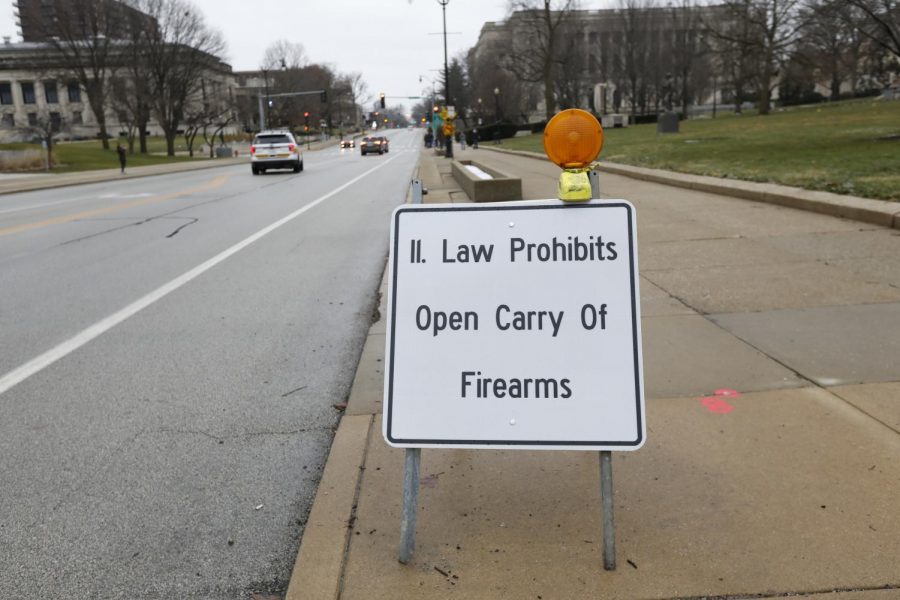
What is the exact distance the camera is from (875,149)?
58.3 feet

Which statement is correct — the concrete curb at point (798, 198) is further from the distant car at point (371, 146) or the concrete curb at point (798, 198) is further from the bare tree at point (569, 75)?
the bare tree at point (569, 75)

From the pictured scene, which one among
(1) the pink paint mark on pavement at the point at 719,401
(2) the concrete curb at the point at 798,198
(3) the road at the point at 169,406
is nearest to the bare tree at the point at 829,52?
(2) the concrete curb at the point at 798,198

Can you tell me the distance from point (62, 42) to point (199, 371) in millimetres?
66320

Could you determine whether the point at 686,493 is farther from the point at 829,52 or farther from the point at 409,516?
the point at 829,52

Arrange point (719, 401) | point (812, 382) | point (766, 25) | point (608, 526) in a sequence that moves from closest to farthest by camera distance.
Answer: point (608, 526) < point (719, 401) < point (812, 382) < point (766, 25)

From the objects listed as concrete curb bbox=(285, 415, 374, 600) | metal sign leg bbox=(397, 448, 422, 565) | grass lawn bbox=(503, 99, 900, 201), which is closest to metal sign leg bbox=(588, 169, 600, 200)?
metal sign leg bbox=(397, 448, 422, 565)

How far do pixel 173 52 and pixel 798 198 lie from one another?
5879cm

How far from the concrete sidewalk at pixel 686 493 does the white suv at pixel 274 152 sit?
27547mm

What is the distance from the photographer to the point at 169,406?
4.73 metres

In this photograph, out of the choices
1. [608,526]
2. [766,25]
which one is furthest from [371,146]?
[608,526]

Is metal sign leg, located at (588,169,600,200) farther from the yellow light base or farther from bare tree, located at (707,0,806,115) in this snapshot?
bare tree, located at (707,0,806,115)

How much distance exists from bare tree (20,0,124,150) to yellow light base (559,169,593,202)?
6441 centimetres

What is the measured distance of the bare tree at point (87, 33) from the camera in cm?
5875

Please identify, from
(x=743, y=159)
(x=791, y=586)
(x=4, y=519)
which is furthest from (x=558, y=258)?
(x=743, y=159)
